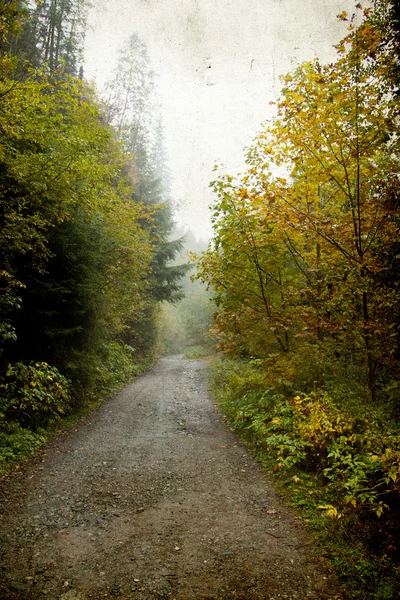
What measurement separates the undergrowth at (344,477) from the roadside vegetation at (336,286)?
19mm

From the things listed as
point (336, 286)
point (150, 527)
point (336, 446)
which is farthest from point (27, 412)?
point (336, 286)

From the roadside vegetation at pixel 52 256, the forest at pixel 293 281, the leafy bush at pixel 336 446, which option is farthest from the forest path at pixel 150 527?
the roadside vegetation at pixel 52 256

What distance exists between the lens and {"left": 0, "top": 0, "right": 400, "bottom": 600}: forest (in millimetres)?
4691

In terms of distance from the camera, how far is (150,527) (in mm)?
4309

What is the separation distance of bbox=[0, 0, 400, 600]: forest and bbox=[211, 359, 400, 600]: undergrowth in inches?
1.0

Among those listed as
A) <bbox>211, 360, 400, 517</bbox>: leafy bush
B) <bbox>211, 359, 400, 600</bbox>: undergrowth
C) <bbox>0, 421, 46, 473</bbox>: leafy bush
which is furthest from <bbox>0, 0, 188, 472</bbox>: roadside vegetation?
<bbox>211, 359, 400, 600</bbox>: undergrowth

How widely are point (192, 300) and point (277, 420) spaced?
4239 centimetres

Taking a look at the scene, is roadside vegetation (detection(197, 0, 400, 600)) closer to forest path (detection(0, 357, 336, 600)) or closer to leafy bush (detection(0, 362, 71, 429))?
forest path (detection(0, 357, 336, 600))

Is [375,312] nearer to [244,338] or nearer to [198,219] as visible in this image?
[244,338]

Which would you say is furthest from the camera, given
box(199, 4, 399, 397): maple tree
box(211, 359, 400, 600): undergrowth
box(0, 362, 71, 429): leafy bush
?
box(0, 362, 71, 429): leafy bush

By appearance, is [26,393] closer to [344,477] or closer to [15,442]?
[15,442]

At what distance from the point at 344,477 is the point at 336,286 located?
10.4 feet

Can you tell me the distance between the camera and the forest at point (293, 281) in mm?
4691

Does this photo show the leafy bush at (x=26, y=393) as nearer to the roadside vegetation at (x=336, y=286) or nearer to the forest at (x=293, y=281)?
the forest at (x=293, y=281)
